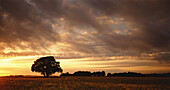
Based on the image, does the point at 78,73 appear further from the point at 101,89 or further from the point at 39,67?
the point at 101,89

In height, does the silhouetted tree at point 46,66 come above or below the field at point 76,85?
above

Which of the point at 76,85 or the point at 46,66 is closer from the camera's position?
the point at 76,85

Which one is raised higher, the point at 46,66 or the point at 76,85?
the point at 46,66

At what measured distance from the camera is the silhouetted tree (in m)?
61.9

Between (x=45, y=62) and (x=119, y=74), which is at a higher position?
(x=45, y=62)

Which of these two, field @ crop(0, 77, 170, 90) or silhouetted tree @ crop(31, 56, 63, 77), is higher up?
silhouetted tree @ crop(31, 56, 63, 77)

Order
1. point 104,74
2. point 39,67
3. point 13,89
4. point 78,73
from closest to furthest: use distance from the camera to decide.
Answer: point 13,89 → point 39,67 → point 104,74 → point 78,73

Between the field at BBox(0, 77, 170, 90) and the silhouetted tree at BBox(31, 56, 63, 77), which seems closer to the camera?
the field at BBox(0, 77, 170, 90)

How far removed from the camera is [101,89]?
23375mm

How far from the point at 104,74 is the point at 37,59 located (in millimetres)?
26254

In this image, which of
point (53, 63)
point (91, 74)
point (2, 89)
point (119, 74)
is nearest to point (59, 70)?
point (53, 63)

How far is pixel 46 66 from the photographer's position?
62.4 metres

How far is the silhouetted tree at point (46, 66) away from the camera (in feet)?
203

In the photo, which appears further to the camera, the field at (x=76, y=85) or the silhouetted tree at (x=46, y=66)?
the silhouetted tree at (x=46, y=66)
